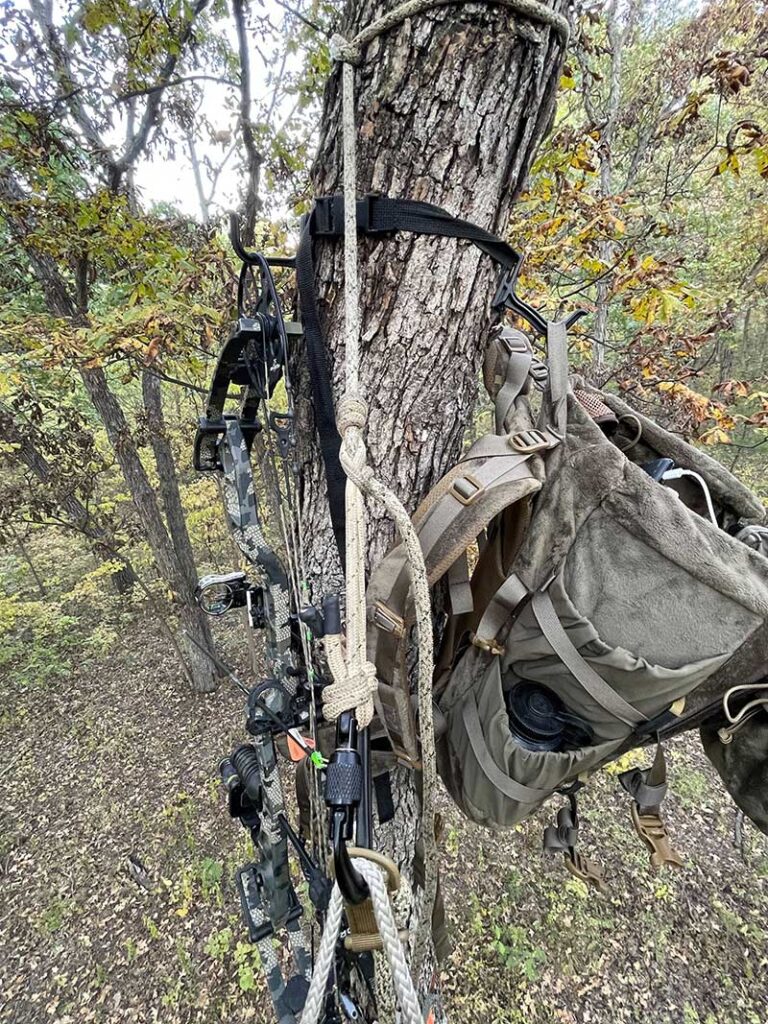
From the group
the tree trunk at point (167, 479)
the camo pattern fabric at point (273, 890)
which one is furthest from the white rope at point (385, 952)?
the tree trunk at point (167, 479)

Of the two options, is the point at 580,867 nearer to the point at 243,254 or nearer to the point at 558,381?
the point at 558,381

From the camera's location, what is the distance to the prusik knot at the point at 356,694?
0.86 metres

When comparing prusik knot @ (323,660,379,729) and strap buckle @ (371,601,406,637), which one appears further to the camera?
strap buckle @ (371,601,406,637)

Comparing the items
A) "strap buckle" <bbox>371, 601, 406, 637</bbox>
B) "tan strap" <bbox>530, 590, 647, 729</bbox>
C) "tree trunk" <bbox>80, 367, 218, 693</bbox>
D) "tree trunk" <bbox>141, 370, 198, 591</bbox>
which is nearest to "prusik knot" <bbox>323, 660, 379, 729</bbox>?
"strap buckle" <bbox>371, 601, 406, 637</bbox>

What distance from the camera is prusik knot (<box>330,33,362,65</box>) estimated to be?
100 centimetres

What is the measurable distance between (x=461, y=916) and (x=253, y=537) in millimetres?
3974

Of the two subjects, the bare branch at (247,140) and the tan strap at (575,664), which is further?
the bare branch at (247,140)

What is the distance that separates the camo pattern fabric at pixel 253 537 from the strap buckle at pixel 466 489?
0.52m

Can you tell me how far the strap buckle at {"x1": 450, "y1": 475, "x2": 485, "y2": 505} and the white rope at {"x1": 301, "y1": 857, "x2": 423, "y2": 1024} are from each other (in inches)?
26.2

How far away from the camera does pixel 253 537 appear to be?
125cm

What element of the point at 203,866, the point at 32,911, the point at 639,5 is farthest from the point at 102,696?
the point at 639,5

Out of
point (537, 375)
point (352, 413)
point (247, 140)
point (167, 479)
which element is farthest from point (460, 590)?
point (167, 479)

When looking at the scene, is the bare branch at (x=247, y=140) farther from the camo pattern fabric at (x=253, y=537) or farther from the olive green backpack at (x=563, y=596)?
the olive green backpack at (x=563, y=596)

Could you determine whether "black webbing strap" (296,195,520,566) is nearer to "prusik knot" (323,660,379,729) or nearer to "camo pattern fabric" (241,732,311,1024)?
"prusik knot" (323,660,379,729)
